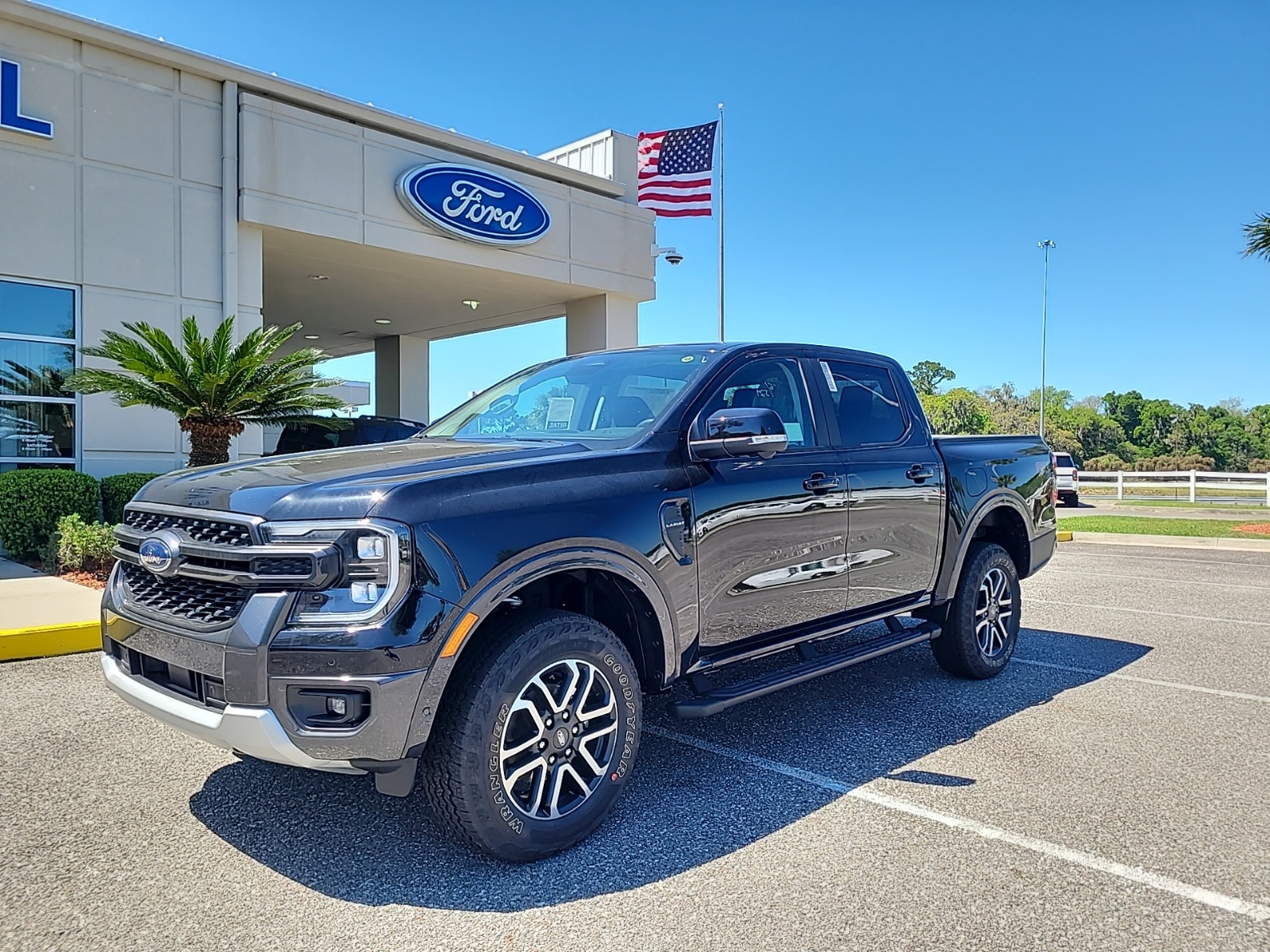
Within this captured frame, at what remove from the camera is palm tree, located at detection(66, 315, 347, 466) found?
995 centimetres

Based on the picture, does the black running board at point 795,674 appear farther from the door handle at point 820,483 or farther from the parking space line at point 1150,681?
the parking space line at point 1150,681

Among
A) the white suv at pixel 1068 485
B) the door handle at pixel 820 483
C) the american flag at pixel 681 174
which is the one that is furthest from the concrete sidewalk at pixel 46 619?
the white suv at pixel 1068 485

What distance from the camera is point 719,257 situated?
23.1 m

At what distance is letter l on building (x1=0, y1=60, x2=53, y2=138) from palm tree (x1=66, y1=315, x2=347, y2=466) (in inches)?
109

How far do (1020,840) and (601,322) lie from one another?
15739 millimetres

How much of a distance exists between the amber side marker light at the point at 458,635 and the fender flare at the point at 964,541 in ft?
11.0

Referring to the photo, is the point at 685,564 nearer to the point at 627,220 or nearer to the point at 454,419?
the point at 454,419

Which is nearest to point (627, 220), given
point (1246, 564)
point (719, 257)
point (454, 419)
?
point (719, 257)

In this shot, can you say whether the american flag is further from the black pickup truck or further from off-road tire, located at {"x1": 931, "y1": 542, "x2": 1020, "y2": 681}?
the black pickup truck

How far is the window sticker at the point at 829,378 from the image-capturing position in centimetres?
495

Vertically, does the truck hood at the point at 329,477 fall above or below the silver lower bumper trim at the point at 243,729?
above

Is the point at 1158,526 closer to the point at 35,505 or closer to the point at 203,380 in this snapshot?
the point at 203,380

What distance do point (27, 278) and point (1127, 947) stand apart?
504 inches

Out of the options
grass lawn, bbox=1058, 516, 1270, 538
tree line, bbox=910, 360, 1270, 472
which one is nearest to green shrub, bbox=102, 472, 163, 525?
grass lawn, bbox=1058, 516, 1270, 538
